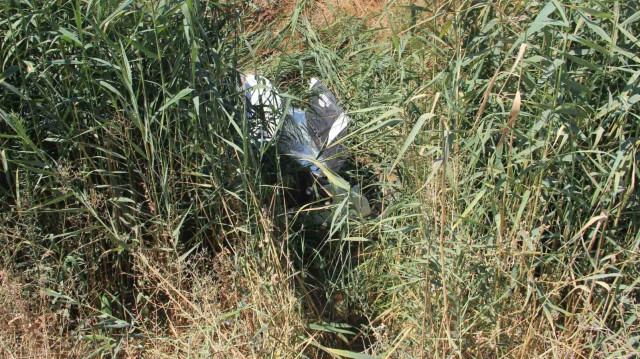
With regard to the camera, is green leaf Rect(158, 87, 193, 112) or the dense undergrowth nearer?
the dense undergrowth

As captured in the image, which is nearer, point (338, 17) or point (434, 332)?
point (434, 332)

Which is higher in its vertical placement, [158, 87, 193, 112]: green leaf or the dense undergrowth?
[158, 87, 193, 112]: green leaf

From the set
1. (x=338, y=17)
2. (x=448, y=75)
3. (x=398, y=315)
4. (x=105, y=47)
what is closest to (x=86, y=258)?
(x=105, y=47)

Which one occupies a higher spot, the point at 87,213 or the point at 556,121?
the point at 87,213

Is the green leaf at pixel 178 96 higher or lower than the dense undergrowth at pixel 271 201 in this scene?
higher

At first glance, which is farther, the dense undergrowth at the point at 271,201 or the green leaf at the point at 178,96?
the green leaf at the point at 178,96

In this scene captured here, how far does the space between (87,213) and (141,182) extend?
24cm

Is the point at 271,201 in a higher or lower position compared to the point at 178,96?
lower

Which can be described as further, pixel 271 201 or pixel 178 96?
pixel 271 201

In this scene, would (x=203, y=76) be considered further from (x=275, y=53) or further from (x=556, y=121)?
(x=275, y=53)

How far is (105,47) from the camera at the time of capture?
264 cm

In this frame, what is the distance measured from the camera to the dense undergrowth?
234cm

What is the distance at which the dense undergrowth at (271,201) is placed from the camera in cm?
234

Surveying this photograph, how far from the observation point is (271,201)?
274 cm
